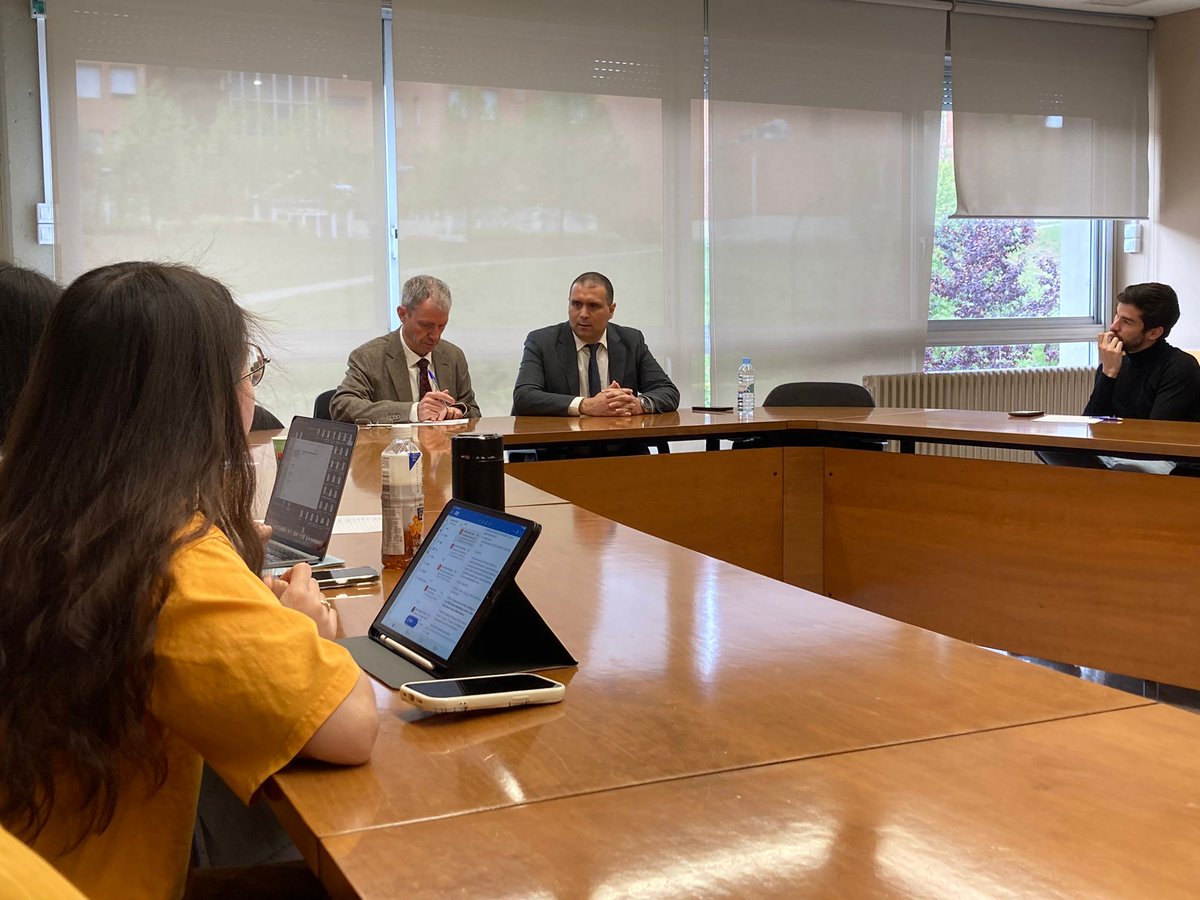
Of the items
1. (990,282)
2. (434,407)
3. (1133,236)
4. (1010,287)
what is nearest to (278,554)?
(434,407)

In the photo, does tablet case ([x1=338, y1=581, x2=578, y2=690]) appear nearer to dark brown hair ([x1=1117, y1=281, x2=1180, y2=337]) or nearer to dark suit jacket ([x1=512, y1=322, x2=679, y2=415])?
dark suit jacket ([x1=512, y1=322, x2=679, y2=415])

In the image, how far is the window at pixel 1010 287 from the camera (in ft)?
22.4

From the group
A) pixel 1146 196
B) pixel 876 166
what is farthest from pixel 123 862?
pixel 1146 196

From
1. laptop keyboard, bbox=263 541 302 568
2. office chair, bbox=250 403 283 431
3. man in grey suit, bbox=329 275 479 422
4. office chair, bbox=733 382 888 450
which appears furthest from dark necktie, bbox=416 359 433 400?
laptop keyboard, bbox=263 541 302 568

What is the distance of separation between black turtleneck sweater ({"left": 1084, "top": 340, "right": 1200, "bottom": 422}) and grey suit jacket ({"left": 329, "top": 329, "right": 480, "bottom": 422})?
2433mm

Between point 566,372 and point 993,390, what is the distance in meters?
3.05

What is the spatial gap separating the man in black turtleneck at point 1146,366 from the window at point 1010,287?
216 cm

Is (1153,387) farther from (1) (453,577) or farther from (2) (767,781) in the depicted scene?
(2) (767,781)

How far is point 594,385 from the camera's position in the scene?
483 centimetres

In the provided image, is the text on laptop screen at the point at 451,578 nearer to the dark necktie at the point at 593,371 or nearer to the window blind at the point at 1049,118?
the dark necktie at the point at 593,371

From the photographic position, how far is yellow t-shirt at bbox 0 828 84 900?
41 centimetres

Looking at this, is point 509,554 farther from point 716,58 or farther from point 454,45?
point 716,58

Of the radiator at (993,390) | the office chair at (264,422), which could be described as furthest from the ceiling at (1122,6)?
the office chair at (264,422)

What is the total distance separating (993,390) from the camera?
6.74 metres
